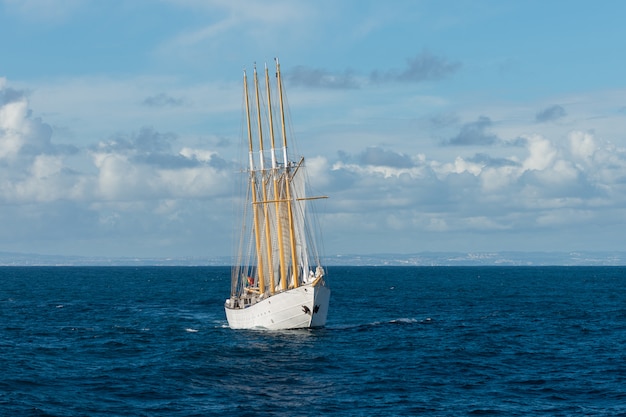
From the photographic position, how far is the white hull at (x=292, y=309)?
83375mm

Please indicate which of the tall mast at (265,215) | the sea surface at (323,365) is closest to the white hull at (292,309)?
the sea surface at (323,365)

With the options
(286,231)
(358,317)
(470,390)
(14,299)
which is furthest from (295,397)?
(14,299)

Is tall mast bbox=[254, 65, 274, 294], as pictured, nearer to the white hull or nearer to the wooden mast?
the wooden mast

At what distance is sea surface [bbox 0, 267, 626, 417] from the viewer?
51.6 meters

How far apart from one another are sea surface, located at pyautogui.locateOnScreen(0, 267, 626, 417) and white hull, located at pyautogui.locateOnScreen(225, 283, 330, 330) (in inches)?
55.1

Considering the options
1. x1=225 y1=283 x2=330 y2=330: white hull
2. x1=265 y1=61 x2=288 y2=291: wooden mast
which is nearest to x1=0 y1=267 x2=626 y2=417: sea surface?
x1=225 y1=283 x2=330 y2=330: white hull

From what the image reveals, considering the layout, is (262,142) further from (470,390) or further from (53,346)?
(470,390)

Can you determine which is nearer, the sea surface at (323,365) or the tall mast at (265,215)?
the sea surface at (323,365)

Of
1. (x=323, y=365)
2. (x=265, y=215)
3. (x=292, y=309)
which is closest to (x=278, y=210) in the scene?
(x=265, y=215)

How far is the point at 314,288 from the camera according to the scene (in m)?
82.6

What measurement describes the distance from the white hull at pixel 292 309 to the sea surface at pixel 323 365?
140 centimetres

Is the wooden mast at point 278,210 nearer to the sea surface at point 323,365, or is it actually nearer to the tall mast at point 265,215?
the tall mast at point 265,215

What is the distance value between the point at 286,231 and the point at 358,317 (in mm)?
20167

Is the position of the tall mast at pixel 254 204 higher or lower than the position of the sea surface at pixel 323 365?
higher
